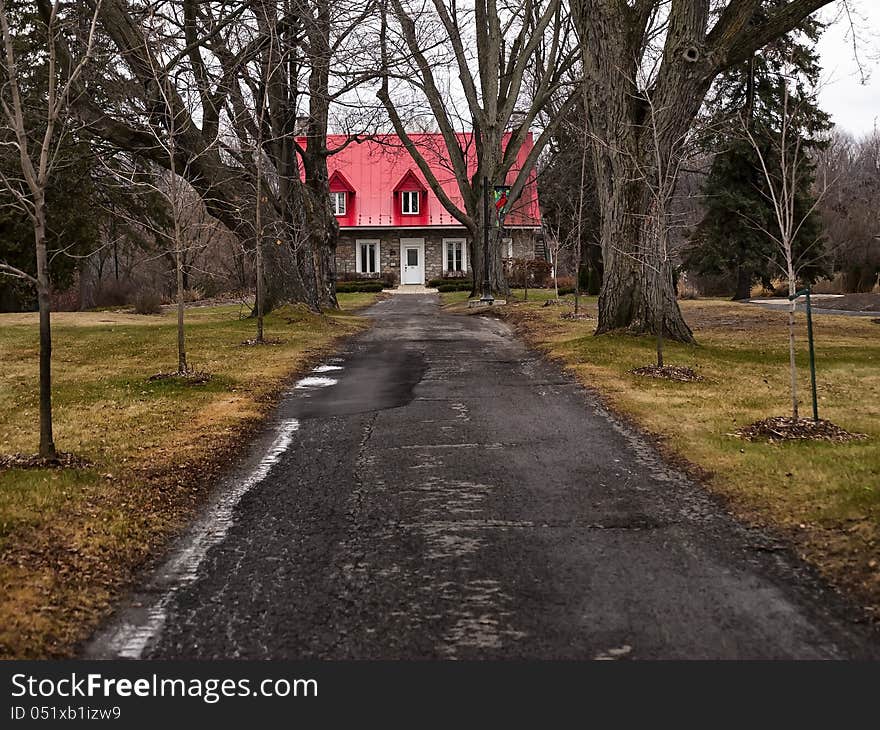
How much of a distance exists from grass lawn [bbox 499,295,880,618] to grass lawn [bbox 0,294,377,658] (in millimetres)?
3880

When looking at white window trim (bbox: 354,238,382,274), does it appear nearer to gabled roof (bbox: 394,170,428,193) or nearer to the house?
the house

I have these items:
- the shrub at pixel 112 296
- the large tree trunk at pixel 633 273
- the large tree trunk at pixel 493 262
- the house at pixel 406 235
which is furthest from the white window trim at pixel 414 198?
the large tree trunk at pixel 633 273

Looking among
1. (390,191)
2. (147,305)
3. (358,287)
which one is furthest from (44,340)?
(390,191)

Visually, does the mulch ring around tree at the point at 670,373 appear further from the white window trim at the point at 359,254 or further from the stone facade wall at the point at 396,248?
the white window trim at the point at 359,254

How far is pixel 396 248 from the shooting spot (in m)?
53.8

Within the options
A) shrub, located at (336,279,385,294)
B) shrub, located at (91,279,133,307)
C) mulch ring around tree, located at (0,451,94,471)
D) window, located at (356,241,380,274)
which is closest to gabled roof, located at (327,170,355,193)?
window, located at (356,241,380,274)

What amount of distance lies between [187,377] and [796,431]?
7.91m

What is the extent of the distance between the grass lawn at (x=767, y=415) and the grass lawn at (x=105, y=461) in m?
3.88

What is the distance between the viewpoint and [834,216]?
4362 cm

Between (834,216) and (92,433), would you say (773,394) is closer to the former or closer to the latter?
(92,433)

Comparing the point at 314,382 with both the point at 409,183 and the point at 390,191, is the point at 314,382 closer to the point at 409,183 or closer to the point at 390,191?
the point at 409,183

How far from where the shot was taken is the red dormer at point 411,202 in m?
53.4

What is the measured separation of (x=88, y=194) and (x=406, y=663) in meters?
27.0

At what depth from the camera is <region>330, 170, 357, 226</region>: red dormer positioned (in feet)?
175
